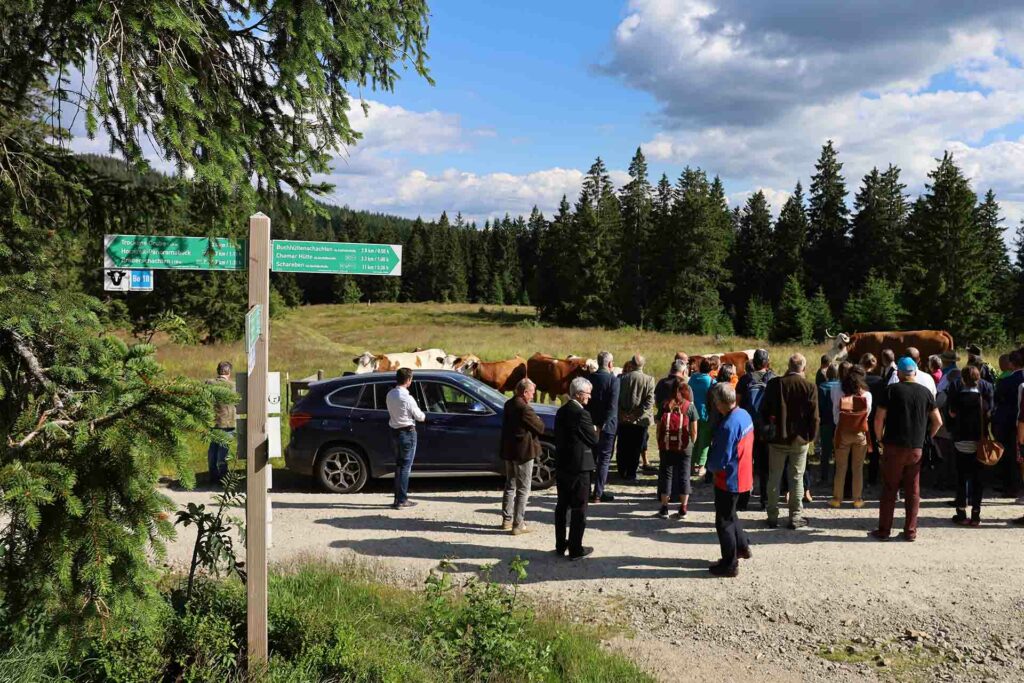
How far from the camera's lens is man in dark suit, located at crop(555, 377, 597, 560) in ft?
25.4

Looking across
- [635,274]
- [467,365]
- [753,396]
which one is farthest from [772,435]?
[635,274]

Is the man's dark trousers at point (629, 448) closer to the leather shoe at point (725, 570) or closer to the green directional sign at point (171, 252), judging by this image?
the leather shoe at point (725, 570)

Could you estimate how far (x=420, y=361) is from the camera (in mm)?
21516

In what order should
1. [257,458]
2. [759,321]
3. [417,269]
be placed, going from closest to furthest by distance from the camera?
[257,458], [759,321], [417,269]

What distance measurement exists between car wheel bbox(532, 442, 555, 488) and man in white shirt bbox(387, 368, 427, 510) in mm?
2000

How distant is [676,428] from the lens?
9.11 m

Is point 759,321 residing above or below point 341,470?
above

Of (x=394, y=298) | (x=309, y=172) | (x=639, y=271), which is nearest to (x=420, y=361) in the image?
(x=309, y=172)

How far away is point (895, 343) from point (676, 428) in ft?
42.5

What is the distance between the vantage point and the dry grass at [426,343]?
31775 millimetres

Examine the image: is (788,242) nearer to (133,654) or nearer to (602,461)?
(602,461)

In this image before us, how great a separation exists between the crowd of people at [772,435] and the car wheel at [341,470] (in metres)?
0.89

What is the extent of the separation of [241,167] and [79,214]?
135 cm

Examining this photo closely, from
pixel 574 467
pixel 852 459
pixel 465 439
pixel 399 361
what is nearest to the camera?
pixel 574 467
